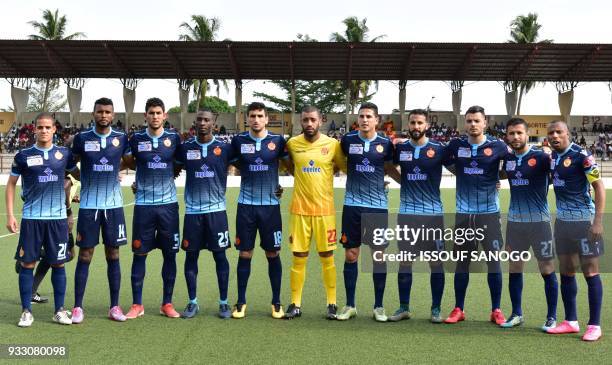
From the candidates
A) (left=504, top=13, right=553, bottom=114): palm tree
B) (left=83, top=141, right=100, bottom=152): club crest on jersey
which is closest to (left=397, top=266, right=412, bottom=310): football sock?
(left=83, top=141, right=100, bottom=152): club crest on jersey

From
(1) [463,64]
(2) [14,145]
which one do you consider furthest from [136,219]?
(2) [14,145]

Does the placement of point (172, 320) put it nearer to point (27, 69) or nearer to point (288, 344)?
point (288, 344)

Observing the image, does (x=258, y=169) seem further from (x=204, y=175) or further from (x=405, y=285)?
(x=405, y=285)

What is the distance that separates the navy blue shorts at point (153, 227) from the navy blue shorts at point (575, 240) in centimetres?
402

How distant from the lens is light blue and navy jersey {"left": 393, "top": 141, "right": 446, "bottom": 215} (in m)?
6.28

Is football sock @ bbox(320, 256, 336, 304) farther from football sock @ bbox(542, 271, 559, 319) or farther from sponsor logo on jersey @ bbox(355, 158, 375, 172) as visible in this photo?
football sock @ bbox(542, 271, 559, 319)

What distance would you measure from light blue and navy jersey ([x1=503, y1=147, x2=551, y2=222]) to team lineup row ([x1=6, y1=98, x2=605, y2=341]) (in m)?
0.01

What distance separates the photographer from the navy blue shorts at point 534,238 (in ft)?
19.6

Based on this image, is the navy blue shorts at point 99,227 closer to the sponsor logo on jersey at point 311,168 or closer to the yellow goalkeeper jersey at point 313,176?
the yellow goalkeeper jersey at point 313,176

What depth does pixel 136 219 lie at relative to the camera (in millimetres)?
6410

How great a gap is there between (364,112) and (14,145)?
140 ft

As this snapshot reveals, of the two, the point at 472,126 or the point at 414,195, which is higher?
the point at 472,126

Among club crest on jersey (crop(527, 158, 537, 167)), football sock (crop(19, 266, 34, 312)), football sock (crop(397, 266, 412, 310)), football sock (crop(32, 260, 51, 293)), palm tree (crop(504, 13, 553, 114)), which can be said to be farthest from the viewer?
palm tree (crop(504, 13, 553, 114))

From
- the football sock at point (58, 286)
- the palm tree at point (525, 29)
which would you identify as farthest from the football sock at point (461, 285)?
the palm tree at point (525, 29)
